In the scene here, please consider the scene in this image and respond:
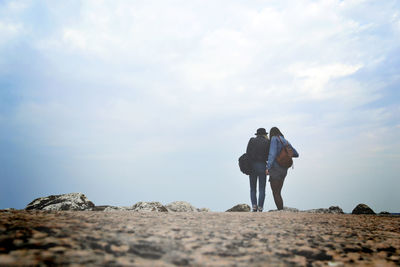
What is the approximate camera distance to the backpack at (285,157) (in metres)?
8.19

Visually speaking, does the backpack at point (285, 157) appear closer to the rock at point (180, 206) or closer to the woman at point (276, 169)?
the woman at point (276, 169)

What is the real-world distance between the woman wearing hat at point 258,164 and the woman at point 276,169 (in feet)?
1.43

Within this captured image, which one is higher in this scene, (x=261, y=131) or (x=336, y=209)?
(x=261, y=131)

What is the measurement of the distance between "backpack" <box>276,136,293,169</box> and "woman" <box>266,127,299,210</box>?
10 centimetres

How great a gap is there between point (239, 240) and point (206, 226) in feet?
2.35

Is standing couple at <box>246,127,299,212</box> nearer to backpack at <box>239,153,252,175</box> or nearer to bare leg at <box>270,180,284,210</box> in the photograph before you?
bare leg at <box>270,180,284,210</box>

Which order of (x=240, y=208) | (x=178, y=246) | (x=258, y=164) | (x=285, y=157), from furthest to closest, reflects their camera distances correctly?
1. (x=240, y=208)
2. (x=258, y=164)
3. (x=285, y=157)
4. (x=178, y=246)

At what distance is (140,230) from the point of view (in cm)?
292

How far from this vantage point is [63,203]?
28.6ft

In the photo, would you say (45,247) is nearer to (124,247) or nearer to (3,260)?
(3,260)

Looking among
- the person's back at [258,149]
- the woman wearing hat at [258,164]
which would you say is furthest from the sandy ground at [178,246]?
the person's back at [258,149]

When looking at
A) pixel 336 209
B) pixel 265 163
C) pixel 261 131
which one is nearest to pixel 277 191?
pixel 265 163

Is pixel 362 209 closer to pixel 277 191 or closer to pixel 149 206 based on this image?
pixel 277 191

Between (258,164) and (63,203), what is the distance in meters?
A: 6.78
